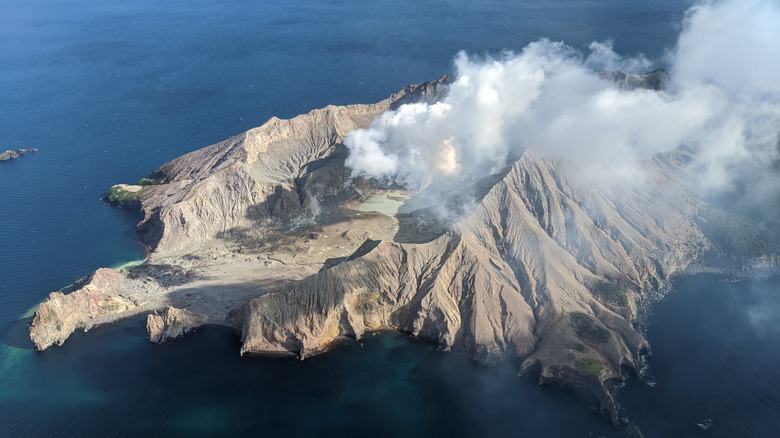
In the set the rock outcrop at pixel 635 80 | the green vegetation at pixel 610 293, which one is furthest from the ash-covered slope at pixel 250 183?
the rock outcrop at pixel 635 80

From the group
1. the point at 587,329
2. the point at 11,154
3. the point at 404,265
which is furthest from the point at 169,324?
the point at 11,154

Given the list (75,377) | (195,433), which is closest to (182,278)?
(75,377)

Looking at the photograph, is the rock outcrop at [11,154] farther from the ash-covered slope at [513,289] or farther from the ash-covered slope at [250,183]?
the ash-covered slope at [513,289]

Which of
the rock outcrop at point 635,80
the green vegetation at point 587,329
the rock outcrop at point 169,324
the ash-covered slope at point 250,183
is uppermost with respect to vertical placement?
the rock outcrop at point 635,80

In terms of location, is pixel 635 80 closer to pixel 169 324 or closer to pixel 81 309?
pixel 169 324

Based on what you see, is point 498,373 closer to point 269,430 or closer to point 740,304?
point 269,430

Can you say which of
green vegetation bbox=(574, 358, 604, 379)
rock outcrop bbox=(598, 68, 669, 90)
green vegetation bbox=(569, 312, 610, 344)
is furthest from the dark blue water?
rock outcrop bbox=(598, 68, 669, 90)
